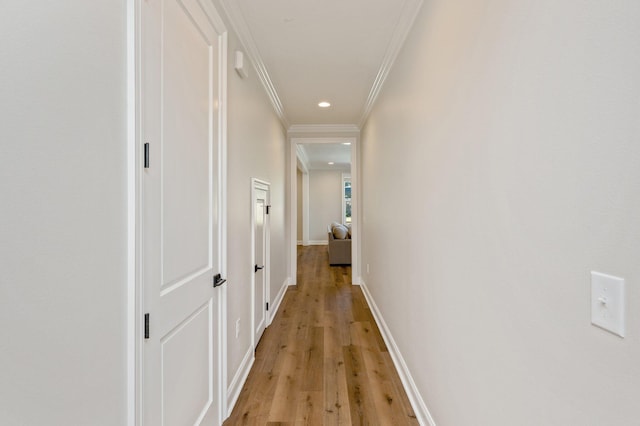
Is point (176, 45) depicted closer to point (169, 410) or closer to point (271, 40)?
point (271, 40)

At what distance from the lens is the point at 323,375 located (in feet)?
7.93

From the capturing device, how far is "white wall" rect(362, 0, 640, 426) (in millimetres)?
648

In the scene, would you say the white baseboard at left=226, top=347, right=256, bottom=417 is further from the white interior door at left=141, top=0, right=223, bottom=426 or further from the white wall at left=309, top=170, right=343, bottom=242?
the white wall at left=309, top=170, right=343, bottom=242

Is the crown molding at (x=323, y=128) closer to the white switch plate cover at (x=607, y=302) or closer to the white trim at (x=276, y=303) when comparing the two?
the white trim at (x=276, y=303)

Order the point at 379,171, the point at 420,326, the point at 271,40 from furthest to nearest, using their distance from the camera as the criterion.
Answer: the point at 379,171
the point at 271,40
the point at 420,326

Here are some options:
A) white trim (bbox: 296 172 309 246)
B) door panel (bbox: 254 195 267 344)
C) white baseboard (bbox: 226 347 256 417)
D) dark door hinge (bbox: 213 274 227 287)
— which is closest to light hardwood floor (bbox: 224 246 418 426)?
white baseboard (bbox: 226 347 256 417)

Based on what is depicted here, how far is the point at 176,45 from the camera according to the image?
4.36 feet

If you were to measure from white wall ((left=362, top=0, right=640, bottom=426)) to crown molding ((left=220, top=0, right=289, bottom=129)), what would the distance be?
1.20m

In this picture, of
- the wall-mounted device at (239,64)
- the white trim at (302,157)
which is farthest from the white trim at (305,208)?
the wall-mounted device at (239,64)

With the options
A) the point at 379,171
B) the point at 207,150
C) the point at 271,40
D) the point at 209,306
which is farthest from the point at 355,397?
the point at 271,40

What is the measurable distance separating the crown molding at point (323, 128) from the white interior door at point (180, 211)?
317cm

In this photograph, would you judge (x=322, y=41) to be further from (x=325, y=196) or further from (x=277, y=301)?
(x=325, y=196)

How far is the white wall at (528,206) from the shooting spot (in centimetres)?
65

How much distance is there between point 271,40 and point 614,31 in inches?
89.5
